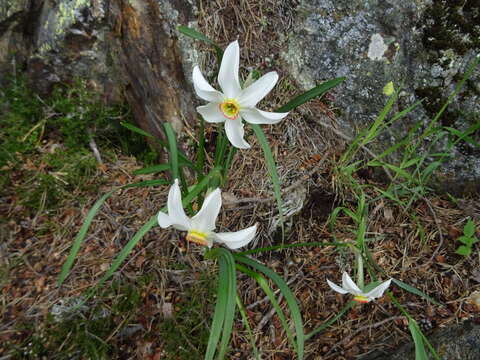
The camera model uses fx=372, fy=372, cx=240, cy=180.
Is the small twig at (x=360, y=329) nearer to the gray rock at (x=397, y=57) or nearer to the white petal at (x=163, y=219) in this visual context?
the gray rock at (x=397, y=57)

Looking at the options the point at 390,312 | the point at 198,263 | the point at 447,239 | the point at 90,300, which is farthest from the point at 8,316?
the point at 447,239

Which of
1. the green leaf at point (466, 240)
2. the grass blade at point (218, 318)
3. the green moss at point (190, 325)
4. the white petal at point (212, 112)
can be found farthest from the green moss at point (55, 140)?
the green leaf at point (466, 240)

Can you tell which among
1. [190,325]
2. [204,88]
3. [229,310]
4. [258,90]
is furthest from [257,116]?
[190,325]

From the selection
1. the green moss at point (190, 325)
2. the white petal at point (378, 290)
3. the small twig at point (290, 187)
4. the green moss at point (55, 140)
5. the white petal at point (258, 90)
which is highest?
the white petal at point (258, 90)

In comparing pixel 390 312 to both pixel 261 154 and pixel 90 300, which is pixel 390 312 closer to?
pixel 261 154

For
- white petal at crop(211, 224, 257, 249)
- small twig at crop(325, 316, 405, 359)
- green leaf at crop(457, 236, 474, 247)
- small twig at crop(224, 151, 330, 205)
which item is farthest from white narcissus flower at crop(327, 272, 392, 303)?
green leaf at crop(457, 236, 474, 247)

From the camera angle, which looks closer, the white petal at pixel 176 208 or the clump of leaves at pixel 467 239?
the white petal at pixel 176 208

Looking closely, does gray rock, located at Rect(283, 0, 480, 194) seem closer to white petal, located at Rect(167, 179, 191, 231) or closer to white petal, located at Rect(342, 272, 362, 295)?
white petal, located at Rect(342, 272, 362, 295)
